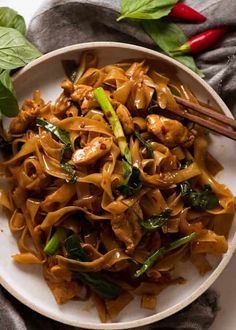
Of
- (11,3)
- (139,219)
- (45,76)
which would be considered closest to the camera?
(139,219)

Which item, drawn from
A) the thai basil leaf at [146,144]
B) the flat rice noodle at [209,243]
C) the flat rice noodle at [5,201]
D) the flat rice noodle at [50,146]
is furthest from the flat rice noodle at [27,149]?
the flat rice noodle at [209,243]

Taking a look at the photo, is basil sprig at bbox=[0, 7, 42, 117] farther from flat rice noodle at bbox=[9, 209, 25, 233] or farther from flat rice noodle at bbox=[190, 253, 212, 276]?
flat rice noodle at bbox=[190, 253, 212, 276]

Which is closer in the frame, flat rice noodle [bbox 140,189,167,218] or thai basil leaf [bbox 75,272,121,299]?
flat rice noodle [bbox 140,189,167,218]

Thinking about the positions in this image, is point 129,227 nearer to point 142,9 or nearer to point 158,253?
point 158,253

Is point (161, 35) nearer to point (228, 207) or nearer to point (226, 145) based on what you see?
point (226, 145)

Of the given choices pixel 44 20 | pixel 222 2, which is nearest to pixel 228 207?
pixel 222 2

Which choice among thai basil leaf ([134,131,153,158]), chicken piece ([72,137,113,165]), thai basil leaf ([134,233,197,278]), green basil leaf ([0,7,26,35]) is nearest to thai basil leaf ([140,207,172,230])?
thai basil leaf ([134,233,197,278])

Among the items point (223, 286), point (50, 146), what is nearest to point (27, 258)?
point (50, 146)
